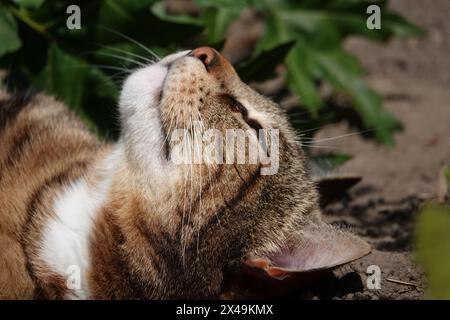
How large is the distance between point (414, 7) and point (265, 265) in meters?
4.54

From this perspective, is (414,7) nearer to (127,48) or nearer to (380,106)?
(380,106)

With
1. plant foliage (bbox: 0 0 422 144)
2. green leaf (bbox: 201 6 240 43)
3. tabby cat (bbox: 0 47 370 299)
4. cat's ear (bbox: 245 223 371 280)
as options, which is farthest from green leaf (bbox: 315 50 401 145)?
cat's ear (bbox: 245 223 371 280)

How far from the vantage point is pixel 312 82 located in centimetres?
447

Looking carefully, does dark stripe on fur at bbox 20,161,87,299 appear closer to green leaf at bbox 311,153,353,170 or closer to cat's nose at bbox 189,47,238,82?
cat's nose at bbox 189,47,238,82

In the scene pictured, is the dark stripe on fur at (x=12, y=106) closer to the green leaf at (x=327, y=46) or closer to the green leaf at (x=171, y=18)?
the green leaf at (x=171, y=18)

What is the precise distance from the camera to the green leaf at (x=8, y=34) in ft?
10.8

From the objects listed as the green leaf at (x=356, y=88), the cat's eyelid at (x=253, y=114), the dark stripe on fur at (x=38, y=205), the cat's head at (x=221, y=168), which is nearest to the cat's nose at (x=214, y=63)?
the cat's head at (x=221, y=168)

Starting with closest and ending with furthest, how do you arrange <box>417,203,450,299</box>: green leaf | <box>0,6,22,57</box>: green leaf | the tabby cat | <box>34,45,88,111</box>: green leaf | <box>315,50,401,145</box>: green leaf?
<box>417,203,450,299</box>: green leaf → the tabby cat → <box>0,6,22,57</box>: green leaf → <box>34,45,88,111</box>: green leaf → <box>315,50,401,145</box>: green leaf

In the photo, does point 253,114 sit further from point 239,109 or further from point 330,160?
point 330,160

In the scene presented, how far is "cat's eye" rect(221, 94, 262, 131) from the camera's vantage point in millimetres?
2900

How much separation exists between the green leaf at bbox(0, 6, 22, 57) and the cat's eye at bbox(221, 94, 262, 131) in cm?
120

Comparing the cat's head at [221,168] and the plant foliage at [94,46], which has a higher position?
the plant foliage at [94,46]

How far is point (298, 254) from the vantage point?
271 cm

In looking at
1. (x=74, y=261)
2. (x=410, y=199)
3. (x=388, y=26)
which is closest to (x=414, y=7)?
(x=388, y=26)
